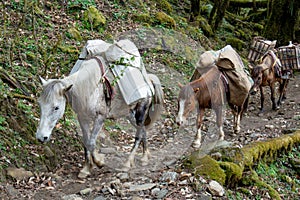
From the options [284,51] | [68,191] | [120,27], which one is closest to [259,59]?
[284,51]

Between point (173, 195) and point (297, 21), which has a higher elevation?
point (297, 21)

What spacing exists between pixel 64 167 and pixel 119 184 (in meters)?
1.19

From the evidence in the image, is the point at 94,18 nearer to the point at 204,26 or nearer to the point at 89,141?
the point at 89,141

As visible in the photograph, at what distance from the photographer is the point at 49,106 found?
18.2ft

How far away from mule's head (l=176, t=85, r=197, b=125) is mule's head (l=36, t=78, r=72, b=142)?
237cm

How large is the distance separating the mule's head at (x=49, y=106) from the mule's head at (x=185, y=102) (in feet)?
7.78

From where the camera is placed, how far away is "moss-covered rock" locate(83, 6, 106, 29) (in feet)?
37.9

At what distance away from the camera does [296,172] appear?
8414 mm

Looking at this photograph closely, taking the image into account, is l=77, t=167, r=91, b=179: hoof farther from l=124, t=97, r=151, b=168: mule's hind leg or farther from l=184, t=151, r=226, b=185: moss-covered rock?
l=184, t=151, r=226, b=185: moss-covered rock

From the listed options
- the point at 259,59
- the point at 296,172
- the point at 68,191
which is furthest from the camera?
the point at 259,59

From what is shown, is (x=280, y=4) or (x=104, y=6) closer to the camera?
(x=104, y=6)

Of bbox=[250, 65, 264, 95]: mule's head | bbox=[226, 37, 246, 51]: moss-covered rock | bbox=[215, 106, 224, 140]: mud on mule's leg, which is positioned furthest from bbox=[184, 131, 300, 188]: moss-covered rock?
bbox=[226, 37, 246, 51]: moss-covered rock

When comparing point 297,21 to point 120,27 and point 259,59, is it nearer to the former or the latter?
point 259,59

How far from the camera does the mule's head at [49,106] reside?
18.0 feet
